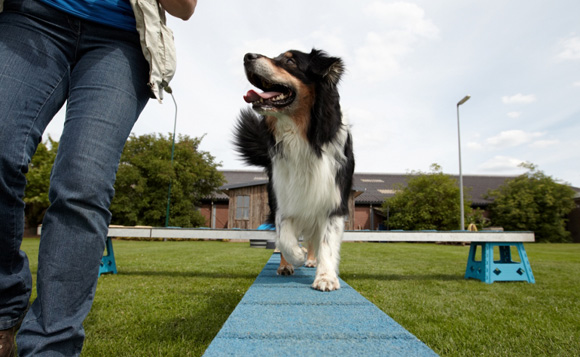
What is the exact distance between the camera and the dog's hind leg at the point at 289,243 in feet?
10.0

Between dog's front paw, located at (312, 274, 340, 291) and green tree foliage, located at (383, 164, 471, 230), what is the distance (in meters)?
22.5

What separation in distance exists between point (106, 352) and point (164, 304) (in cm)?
140

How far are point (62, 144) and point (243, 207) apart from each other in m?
23.3

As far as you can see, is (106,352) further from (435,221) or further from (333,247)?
(435,221)

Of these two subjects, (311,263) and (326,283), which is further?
(311,263)

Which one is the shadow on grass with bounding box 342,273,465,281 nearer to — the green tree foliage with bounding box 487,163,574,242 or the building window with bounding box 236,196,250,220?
the building window with bounding box 236,196,250,220

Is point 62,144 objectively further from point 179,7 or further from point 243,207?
point 243,207

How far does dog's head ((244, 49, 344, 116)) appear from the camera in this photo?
2959 mm

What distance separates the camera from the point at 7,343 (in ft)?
4.97

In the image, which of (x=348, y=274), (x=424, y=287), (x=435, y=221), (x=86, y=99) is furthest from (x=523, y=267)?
(x=435, y=221)

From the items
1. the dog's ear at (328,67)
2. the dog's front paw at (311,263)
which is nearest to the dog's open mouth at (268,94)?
the dog's ear at (328,67)

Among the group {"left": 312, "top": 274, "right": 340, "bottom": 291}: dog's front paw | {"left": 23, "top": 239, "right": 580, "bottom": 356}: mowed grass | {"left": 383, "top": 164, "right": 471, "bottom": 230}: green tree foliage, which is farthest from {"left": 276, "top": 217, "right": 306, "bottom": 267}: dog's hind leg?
{"left": 383, "top": 164, "right": 471, "bottom": 230}: green tree foliage

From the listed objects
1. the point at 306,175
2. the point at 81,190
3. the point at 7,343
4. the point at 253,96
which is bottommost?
the point at 7,343

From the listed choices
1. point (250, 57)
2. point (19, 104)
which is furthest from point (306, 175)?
point (19, 104)
